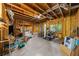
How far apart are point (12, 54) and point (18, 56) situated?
0.31 feet

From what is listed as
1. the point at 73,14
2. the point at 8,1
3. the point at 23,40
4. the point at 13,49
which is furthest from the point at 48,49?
the point at 8,1

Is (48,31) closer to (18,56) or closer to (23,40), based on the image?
(23,40)

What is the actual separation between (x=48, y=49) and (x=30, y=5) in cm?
72

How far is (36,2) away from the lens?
1.80m

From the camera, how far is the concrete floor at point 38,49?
1.83 meters

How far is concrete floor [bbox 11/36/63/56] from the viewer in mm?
1830

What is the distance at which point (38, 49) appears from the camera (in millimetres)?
1845

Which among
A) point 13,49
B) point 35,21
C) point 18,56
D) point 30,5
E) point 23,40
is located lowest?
point 18,56

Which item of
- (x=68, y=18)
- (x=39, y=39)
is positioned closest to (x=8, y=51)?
(x=39, y=39)

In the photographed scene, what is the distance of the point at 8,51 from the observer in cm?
180

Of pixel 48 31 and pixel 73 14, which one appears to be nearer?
pixel 73 14

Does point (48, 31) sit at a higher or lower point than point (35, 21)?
lower

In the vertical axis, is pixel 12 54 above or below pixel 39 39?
below

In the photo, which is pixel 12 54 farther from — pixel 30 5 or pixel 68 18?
pixel 68 18
